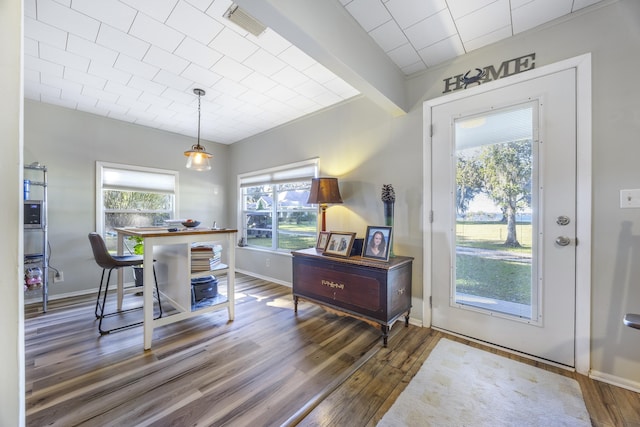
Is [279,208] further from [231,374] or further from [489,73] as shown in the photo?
[489,73]

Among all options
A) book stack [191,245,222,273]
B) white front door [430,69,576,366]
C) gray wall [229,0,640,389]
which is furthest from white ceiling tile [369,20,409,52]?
book stack [191,245,222,273]

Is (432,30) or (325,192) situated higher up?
(432,30)

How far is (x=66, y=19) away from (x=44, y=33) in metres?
0.33

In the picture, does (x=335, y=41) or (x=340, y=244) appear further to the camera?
(x=340, y=244)

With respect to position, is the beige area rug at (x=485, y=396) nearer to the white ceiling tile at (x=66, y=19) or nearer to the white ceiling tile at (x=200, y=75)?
the white ceiling tile at (x=200, y=75)

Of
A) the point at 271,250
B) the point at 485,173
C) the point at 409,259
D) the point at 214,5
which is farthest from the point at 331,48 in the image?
the point at 271,250

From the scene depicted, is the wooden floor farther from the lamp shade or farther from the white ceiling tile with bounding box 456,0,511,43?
the white ceiling tile with bounding box 456,0,511,43

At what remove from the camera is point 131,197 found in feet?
13.0

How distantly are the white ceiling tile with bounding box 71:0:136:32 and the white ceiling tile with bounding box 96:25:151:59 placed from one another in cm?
10

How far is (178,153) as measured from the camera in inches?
173

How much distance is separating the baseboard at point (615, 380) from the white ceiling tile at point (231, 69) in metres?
3.66

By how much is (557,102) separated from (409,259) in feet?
5.38

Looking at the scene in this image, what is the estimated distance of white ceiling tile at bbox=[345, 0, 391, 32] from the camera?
1762 mm

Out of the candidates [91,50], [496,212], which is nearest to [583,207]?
[496,212]
